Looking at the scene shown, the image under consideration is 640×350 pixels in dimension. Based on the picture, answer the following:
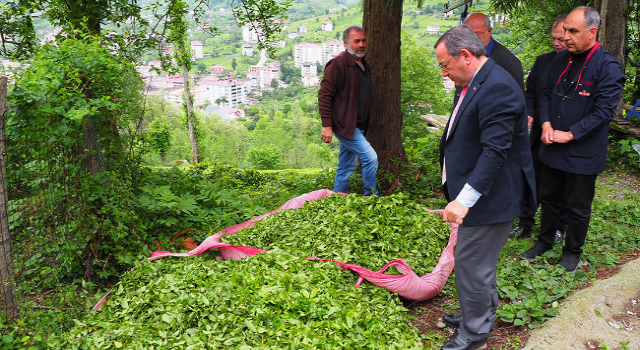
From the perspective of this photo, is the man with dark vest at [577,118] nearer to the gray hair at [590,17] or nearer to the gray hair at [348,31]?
the gray hair at [590,17]

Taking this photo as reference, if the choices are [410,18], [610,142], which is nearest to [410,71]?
[610,142]

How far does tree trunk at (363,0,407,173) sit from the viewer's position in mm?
5355

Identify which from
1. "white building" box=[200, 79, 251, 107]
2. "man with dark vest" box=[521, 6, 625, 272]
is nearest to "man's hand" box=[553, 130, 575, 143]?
"man with dark vest" box=[521, 6, 625, 272]

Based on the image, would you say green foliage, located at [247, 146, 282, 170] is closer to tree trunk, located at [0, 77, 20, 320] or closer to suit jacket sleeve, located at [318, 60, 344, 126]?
suit jacket sleeve, located at [318, 60, 344, 126]

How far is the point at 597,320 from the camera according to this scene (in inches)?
113

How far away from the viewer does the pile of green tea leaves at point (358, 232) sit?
353 cm

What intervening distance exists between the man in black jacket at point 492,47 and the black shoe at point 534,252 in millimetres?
1402

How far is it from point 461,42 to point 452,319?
1.84 m

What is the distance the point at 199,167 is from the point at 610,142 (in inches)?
274

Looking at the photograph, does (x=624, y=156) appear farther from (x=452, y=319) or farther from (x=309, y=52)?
(x=309, y=52)

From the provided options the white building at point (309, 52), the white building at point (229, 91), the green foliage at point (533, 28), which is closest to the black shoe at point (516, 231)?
the green foliage at point (533, 28)

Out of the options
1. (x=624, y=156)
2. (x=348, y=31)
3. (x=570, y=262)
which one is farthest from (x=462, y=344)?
(x=624, y=156)

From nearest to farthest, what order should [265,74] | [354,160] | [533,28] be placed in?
1. [354,160]
2. [533,28]
3. [265,74]

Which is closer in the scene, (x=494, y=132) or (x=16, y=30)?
(x=494, y=132)
